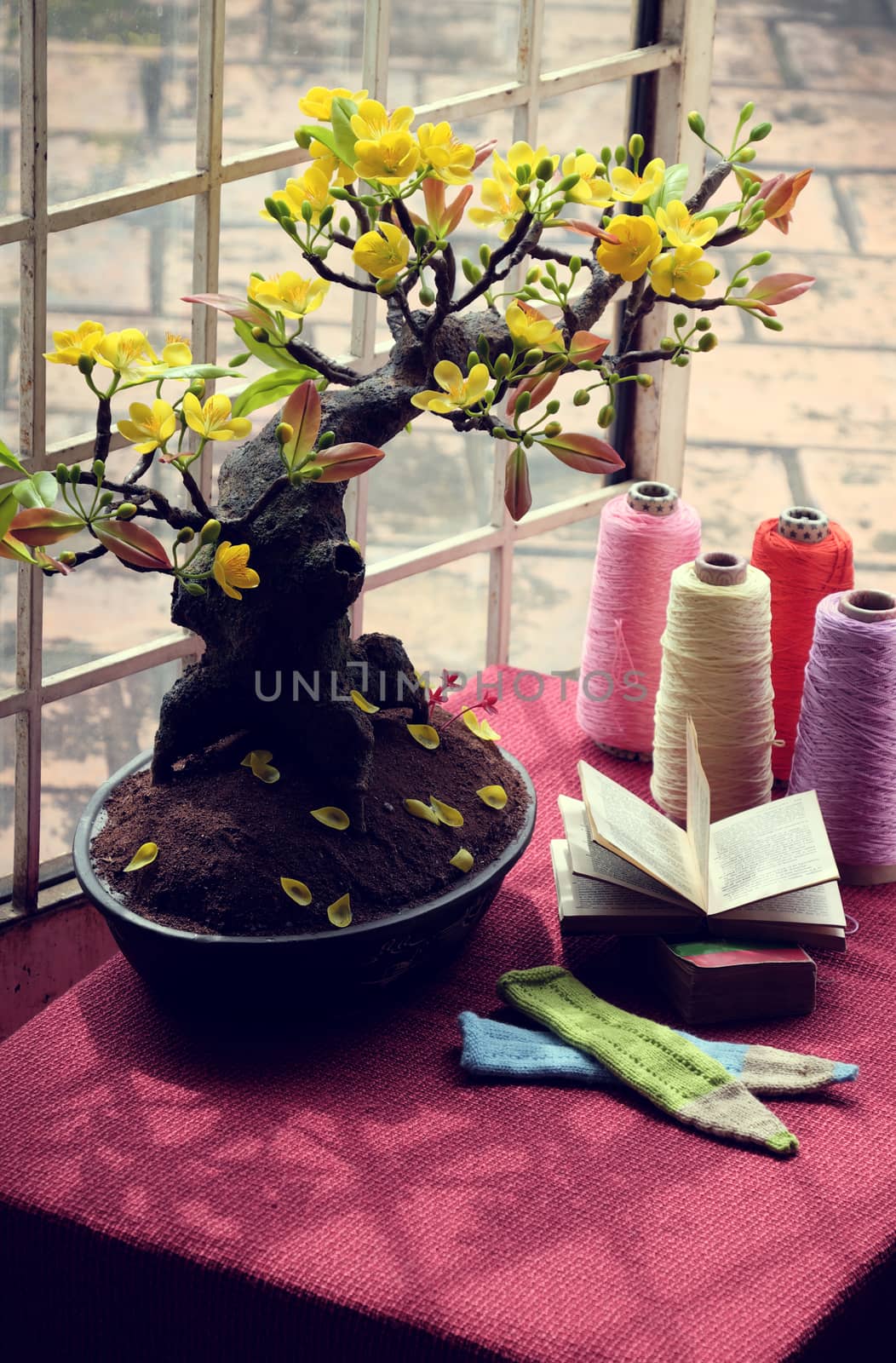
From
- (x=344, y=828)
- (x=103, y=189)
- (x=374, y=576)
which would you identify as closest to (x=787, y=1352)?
(x=344, y=828)

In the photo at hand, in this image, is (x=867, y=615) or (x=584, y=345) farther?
(x=867, y=615)

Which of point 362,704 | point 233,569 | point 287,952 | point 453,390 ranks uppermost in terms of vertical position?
point 453,390

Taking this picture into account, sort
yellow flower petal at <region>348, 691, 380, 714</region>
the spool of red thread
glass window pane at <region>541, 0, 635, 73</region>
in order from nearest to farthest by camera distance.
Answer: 1. yellow flower petal at <region>348, 691, 380, 714</region>
2. the spool of red thread
3. glass window pane at <region>541, 0, 635, 73</region>

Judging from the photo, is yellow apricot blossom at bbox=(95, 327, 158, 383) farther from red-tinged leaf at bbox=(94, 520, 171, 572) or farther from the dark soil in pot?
the dark soil in pot

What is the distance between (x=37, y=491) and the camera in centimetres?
89

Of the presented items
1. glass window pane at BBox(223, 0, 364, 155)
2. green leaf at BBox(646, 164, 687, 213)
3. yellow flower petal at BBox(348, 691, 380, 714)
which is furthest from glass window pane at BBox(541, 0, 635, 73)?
yellow flower petal at BBox(348, 691, 380, 714)

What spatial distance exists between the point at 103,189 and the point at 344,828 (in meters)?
0.51

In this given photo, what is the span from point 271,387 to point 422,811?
296 mm

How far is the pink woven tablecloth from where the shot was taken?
0.86 metres

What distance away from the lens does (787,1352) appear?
2.77 feet

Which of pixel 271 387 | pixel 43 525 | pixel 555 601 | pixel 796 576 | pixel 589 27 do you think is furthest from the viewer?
pixel 555 601

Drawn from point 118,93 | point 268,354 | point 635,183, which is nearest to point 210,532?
point 268,354

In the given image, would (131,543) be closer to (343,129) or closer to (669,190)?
(343,129)

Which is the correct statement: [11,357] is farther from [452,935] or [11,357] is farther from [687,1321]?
[687,1321]
